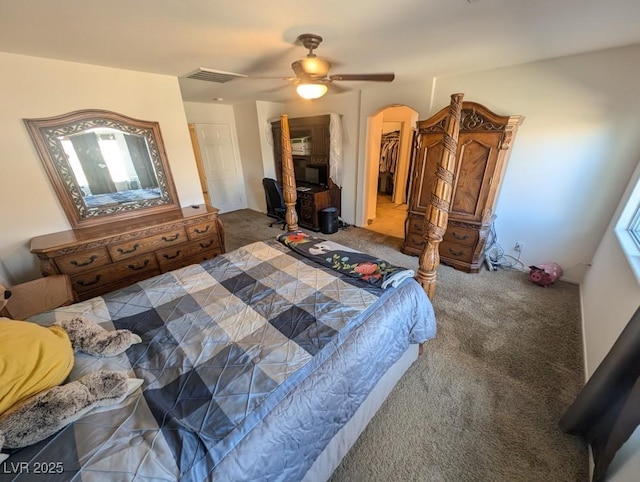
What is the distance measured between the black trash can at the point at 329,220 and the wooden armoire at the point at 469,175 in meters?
1.36

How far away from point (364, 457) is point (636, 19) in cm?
310

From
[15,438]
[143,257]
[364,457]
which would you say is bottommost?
[364,457]

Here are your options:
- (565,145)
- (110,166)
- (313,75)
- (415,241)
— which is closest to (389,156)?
(415,241)

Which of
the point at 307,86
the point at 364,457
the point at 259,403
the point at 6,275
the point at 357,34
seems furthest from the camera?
the point at 6,275

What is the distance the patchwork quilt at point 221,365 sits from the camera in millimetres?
702

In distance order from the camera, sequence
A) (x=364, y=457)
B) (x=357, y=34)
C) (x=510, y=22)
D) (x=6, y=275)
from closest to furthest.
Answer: (x=364, y=457) < (x=510, y=22) < (x=357, y=34) < (x=6, y=275)

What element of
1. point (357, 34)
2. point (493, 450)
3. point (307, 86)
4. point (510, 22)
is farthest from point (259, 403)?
point (510, 22)

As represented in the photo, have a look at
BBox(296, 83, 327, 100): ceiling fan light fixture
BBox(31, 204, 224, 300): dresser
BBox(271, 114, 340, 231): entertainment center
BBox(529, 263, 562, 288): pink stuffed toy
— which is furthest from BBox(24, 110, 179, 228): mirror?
BBox(529, 263, 562, 288): pink stuffed toy

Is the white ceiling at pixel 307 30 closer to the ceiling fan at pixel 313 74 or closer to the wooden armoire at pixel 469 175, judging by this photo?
the ceiling fan at pixel 313 74

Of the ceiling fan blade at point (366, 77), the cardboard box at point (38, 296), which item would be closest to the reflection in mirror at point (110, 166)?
the cardboard box at point (38, 296)

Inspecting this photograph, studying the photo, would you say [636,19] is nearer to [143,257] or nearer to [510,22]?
[510,22]

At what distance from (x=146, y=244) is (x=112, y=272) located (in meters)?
0.37

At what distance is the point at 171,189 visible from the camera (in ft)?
9.44

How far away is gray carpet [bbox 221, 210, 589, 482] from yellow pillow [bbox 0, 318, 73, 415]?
1.29 m
